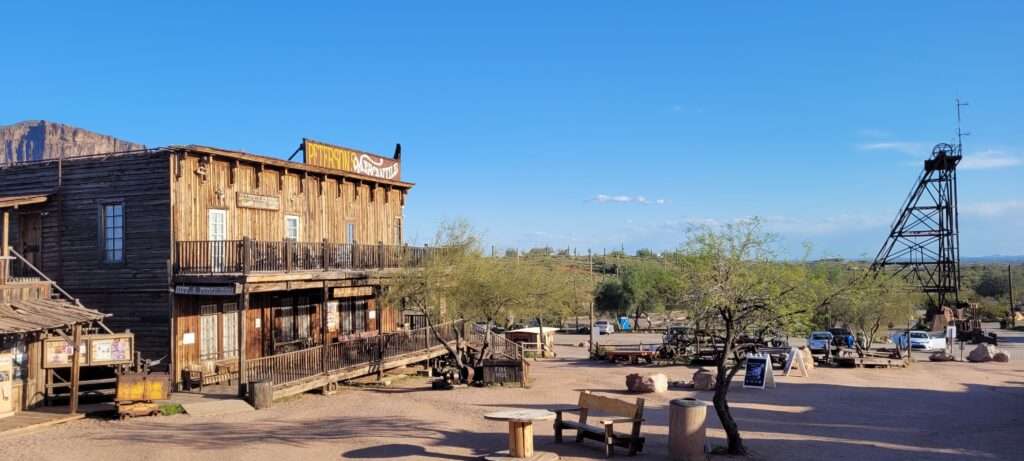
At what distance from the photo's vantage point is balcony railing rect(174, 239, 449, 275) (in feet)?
63.0

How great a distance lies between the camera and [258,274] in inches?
738

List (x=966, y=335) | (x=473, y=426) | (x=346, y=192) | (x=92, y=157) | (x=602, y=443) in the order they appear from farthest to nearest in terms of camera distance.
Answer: (x=966, y=335) < (x=346, y=192) < (x=92, y=157) < (x=473, y=426) < (x=602, y=443)

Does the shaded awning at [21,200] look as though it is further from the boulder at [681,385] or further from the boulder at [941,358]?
the boulder at [941,358]

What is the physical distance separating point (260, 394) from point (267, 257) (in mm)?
3857

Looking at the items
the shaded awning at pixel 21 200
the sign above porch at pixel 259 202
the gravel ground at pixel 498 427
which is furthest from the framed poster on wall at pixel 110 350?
the sign above porch at pixel 259 202

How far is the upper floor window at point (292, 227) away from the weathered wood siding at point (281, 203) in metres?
0.15

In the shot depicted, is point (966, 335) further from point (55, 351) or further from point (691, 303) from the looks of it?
point (55, 351)

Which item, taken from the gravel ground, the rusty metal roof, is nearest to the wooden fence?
the gravel ground

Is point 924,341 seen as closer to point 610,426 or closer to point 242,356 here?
point 610,426

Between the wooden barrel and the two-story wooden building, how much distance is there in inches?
38.1

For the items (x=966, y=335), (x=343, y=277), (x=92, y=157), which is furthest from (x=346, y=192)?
(x=966, y=335)

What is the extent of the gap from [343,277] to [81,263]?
708cm

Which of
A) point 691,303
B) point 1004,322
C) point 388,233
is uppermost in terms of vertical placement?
point 388,233

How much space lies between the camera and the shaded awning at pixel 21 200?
732 inches
